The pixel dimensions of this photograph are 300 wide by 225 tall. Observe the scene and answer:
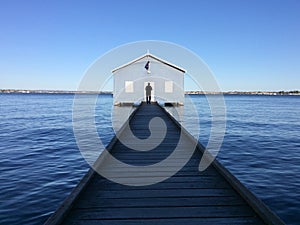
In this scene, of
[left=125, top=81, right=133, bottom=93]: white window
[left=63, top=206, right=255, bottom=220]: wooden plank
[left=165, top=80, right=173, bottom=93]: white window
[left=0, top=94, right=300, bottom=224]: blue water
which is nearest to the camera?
[left=63, top=206, right=255, bottom=220]: wooden plank

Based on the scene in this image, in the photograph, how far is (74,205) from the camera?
3.53 metres

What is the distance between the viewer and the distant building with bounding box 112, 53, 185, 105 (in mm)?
28391

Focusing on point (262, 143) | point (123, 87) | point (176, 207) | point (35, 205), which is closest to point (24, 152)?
point (35, 205)

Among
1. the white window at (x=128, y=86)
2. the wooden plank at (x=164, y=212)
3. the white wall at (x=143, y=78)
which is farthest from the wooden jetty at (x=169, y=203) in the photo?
the white window at (x=128, y=86)

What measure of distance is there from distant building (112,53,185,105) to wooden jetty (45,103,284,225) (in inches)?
944

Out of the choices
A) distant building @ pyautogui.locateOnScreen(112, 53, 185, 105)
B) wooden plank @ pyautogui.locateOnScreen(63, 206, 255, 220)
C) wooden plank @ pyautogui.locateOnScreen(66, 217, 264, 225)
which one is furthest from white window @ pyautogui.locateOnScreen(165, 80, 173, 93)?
wooden plank @ pyautogui.locateOnScreen(66, 217, 264, 225)

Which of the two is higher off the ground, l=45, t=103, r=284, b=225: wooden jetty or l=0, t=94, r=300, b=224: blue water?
l=45, t=103, r=284, b=225: wooden jetty

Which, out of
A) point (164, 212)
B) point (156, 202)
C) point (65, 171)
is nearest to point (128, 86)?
point (65, 171)

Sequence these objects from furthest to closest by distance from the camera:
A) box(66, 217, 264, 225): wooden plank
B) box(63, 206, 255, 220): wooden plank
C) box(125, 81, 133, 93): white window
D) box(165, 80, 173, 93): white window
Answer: box(165, 80, 173, 93): white window → box(125, 81, 133, 93): white window → box(63, 206, 255, 220): wooden plank → box(66, 217, 264, 225): wooden plank

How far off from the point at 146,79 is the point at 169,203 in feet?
83.1

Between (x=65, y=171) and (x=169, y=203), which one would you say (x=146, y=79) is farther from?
(x=169, y=203)

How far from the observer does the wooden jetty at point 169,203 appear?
10.5ft

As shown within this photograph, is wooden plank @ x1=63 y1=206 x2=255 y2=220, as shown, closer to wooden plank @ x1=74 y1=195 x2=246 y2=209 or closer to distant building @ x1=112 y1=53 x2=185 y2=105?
wooden plank @ x1=74 y1=195 x2=246 y2=209

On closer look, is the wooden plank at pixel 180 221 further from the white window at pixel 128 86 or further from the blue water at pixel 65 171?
the white window at pixel 128 86
